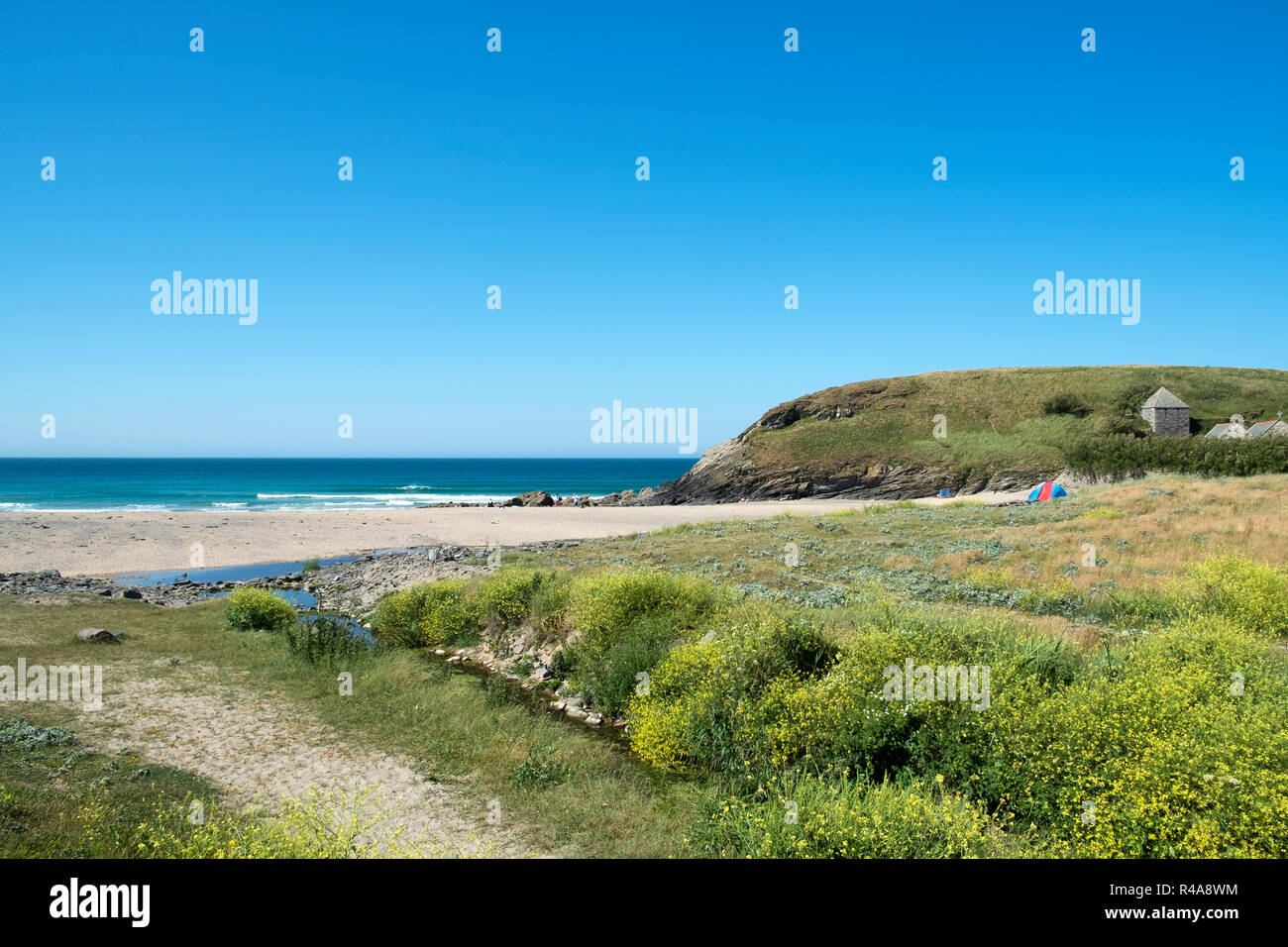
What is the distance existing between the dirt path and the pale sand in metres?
23.8

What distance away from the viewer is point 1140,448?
4384 cm

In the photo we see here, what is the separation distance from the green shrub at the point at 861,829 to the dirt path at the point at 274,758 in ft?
8.55

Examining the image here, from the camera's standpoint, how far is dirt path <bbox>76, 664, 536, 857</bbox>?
25.7 feet

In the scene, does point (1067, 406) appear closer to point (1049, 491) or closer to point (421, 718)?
point (1049, 491)

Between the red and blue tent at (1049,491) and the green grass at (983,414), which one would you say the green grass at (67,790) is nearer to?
the red and blue tent at (1049,491)

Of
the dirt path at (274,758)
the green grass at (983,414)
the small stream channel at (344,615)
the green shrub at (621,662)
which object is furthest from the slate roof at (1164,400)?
the dirt path at (274,758)

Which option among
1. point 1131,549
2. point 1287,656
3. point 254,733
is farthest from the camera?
point 1131,549

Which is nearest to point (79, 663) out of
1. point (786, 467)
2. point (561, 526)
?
point (561, 526)

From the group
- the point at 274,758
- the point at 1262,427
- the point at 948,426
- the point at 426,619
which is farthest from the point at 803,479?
the point at 274,758

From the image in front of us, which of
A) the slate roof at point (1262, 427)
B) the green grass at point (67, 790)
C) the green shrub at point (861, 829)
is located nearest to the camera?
the green shrub at point (861, 829)

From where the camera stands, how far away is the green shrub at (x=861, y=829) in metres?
5.76

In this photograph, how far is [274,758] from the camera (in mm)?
9609
